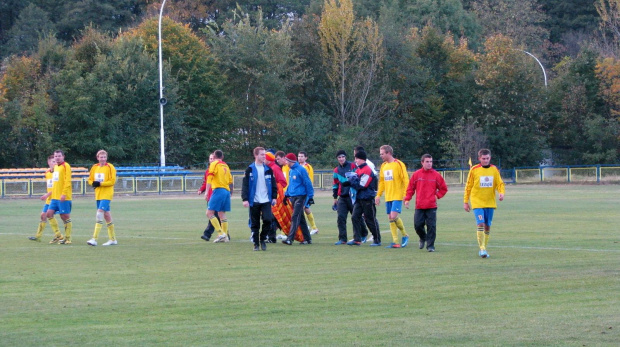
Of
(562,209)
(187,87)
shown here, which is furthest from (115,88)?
(562,209)

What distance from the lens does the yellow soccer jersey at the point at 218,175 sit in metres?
18.0

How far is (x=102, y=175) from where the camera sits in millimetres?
17328

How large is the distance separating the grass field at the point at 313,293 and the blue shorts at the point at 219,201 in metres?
0.81

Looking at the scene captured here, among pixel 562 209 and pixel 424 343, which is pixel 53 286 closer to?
pixel 424 343

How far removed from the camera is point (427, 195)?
15711mm

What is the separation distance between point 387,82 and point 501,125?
9.52m

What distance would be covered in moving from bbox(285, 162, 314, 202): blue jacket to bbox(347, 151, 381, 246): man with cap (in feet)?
3.53

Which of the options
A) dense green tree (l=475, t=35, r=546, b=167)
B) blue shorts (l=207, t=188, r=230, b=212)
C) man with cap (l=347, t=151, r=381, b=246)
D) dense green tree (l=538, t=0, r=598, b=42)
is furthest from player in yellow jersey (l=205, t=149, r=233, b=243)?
dense green tree (l=538, t=0, r=598, b=42)

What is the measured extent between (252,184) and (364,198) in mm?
2358

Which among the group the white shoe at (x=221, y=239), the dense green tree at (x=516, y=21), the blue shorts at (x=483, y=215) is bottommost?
the white shoe at (x=221, y=239)

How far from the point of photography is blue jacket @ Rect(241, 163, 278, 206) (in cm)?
1605

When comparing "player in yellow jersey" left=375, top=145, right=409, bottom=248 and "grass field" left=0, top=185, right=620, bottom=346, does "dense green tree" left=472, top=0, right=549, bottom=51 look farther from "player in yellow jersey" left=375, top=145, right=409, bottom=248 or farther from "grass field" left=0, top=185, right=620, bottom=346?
"player in yellow jersey" left=375, top=145, right=409, bottom=248

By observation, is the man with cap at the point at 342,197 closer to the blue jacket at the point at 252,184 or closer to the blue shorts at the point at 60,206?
the blue jacket at the point at 252,184

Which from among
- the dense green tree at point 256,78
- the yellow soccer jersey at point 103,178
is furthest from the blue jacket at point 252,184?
the dense green tree at point 256,78
